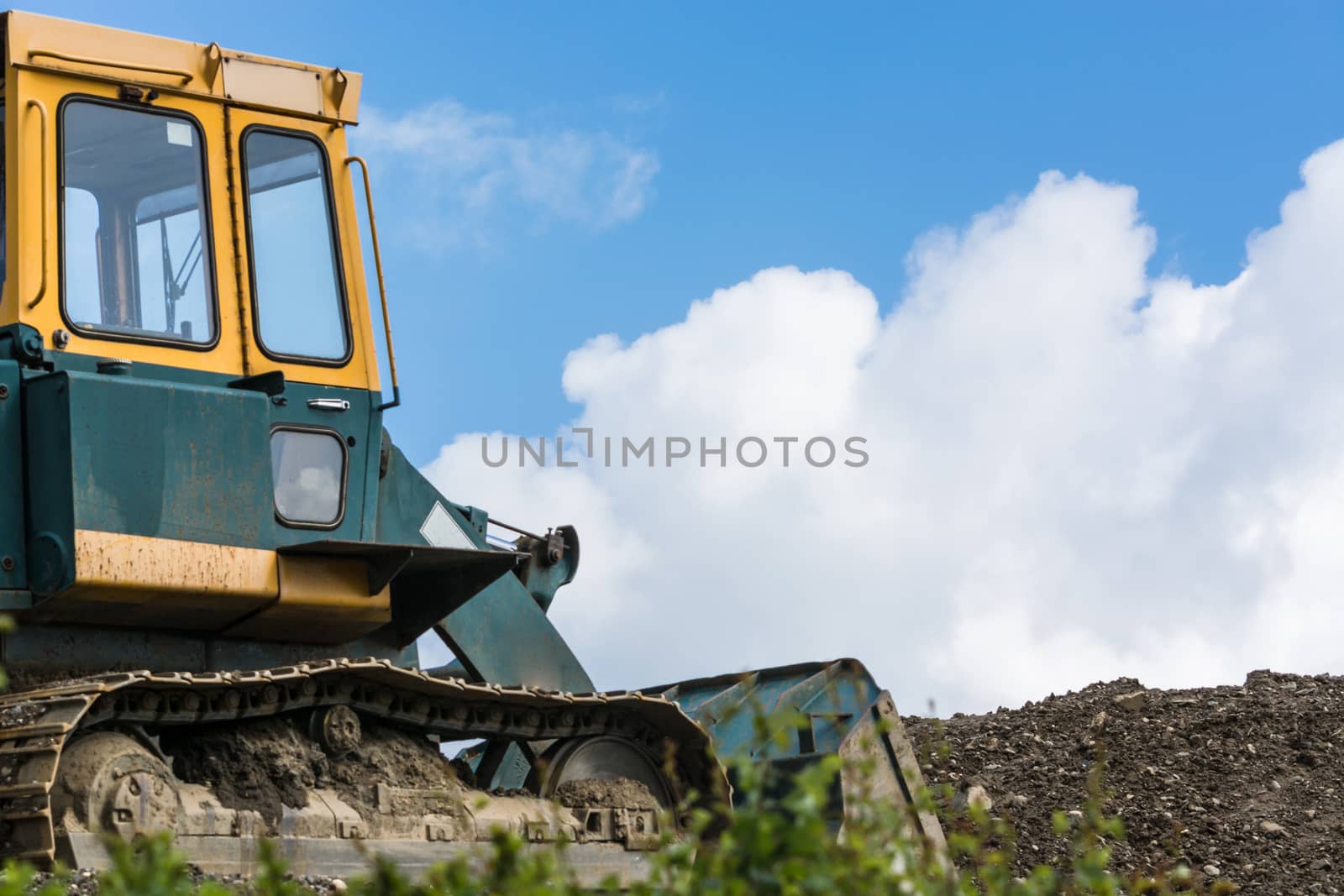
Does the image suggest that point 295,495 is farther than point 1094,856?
Yes

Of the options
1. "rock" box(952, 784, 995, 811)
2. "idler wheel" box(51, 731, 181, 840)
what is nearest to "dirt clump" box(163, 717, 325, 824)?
"idler wheel" box(51, 731, 181, 840)

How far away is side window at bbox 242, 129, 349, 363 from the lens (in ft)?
22.1

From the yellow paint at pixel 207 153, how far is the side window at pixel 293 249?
1.9 inches

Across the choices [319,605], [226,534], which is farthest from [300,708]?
[226,534]

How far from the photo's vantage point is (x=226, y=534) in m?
6.30

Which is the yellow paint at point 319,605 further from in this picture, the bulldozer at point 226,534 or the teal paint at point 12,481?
the teal paint at point 12,481

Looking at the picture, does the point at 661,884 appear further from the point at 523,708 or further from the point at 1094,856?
the point at 523,708

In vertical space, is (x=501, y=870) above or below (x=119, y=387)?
below

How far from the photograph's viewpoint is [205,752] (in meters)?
6.18

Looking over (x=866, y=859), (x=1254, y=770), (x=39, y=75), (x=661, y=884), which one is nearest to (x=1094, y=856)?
(x=866, y=859)

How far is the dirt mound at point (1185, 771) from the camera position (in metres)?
9.84

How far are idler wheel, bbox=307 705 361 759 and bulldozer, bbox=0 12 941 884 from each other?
0.03 ft

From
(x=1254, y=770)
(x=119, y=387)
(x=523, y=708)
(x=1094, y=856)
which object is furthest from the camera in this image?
(x=1254, y=770)

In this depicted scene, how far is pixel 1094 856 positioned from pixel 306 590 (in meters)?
3.73
